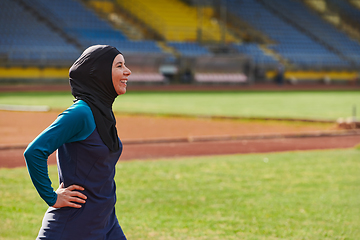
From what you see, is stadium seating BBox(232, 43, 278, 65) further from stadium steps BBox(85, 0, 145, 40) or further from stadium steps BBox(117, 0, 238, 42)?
stadium steps BBox(85, 0, 145, 40)

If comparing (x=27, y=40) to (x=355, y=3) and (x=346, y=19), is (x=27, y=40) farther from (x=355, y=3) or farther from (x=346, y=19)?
(x=355, y=3)

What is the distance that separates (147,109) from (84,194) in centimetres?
1704

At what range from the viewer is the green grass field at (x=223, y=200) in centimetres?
518

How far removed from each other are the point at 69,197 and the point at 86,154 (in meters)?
0.26

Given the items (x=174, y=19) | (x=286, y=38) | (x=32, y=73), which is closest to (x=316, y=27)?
(x=286, y=38)

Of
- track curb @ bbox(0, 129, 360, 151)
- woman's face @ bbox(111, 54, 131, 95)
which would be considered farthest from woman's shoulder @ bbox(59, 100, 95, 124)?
track curb @ bbox(0, 129, 360, 151)

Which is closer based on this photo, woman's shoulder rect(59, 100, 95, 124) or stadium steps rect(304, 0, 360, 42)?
woman's shoulder rect(59, 100, 95, 124)

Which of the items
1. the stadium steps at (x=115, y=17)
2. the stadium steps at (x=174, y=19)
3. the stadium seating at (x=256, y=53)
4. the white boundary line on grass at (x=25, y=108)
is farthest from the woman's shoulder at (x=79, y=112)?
the stadium steps at (x=174, y=19)

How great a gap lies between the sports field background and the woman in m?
2.32

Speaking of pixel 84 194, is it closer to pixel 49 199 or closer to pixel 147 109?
pixel 49 199

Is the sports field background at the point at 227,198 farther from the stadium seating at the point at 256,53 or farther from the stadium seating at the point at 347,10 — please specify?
the stadium seating at the point at 347,10

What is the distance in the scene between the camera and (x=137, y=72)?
1470 inches

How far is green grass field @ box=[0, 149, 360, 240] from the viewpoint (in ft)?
17.0

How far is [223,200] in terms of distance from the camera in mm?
6379
